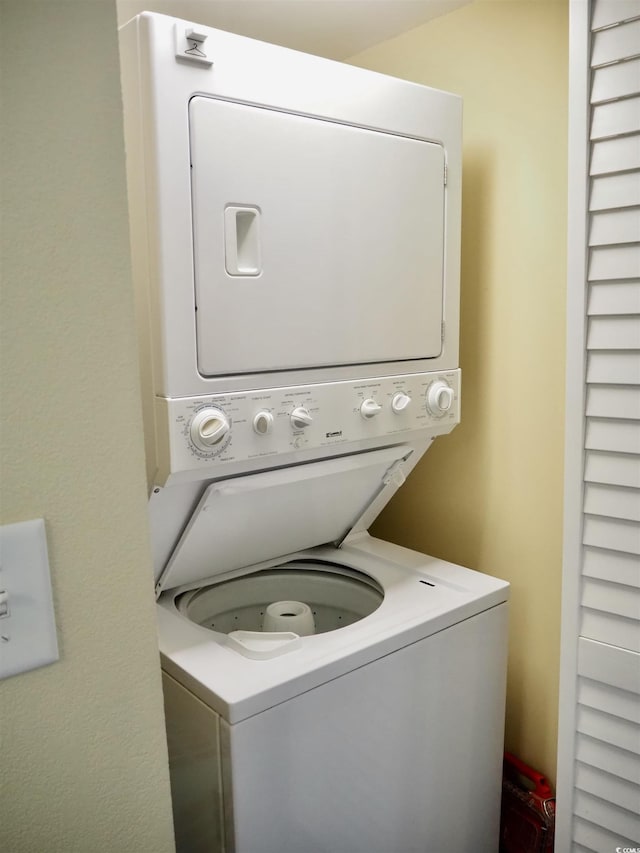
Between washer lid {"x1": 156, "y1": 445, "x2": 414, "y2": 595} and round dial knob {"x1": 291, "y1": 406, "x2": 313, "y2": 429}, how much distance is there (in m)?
0.16

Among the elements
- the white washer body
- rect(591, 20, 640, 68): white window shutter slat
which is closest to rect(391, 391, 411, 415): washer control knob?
the white washer body

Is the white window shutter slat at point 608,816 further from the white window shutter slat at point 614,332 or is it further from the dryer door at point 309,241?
the dryer door at point 309,241

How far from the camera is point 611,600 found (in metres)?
1.68

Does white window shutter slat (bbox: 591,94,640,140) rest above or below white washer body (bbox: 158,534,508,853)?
above

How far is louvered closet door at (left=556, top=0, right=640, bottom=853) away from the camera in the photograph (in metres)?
1.53

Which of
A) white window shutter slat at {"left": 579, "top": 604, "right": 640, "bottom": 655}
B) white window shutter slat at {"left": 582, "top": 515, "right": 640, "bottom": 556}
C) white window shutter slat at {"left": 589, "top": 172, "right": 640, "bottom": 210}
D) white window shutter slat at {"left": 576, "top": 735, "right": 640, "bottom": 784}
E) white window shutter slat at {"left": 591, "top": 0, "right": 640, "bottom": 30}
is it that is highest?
white window shutter slat at {"left": 591, "top": 0, "right": 640, "bottom": 30}

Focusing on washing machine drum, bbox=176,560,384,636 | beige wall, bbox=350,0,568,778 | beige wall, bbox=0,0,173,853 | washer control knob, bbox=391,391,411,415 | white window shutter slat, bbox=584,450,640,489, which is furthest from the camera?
washing machine drum, bbox=176,560,384,636

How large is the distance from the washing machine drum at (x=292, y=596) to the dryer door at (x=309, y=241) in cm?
80

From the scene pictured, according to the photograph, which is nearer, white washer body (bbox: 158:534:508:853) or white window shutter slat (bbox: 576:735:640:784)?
white washer body (bbox: 158:534:508:853)

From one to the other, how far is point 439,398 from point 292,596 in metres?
0.86

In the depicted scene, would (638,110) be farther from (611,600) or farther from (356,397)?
(611,600)

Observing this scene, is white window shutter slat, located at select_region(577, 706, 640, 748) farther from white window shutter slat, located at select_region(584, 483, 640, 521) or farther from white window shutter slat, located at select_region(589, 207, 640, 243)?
white window shutter slat, located at select_region(589, 207, 640, 243)

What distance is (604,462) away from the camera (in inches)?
64.8

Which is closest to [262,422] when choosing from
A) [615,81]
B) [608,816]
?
[615,81]
